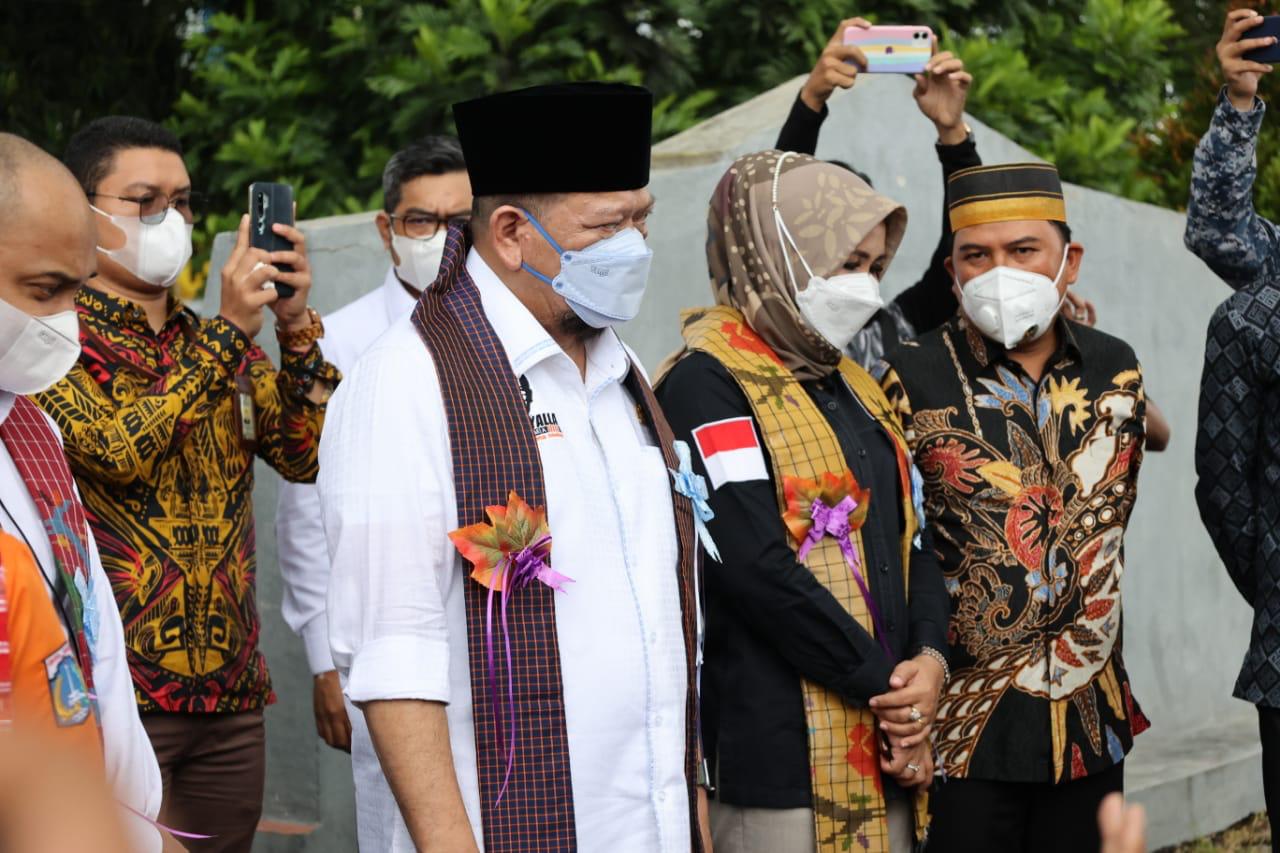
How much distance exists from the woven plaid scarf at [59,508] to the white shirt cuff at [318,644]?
166 centimetres

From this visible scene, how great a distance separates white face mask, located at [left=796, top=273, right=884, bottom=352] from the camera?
147 inches

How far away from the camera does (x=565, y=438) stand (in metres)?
2.93

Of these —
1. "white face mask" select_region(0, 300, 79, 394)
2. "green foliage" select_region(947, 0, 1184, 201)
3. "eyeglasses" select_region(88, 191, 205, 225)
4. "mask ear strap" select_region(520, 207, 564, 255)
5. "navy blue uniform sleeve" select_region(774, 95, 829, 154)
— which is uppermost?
"green foliage" select_region(947, 0, 1184, 201)

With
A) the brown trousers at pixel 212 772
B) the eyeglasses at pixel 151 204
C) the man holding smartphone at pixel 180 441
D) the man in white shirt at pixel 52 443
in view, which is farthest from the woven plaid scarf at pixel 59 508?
the eyeglasses at pixel 151 204

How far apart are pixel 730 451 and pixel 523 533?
92 cm

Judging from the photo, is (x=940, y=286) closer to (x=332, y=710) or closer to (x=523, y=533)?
(x=332, y=710)

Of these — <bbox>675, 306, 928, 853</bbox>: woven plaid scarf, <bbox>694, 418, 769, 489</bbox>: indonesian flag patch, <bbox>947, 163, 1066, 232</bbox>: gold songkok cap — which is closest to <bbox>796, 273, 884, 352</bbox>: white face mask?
<bbox>675, 306, 928, 853</bbox>: woven plaid scarf

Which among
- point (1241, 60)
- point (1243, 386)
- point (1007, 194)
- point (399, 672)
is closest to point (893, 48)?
point (1007, 194)

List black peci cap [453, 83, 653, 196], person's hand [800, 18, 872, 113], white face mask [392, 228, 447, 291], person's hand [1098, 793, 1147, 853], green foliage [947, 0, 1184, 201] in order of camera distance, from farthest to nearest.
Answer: green foliage [947, 0, 1184, 201], white face mask [392, 228, 447, 291], person's hand [800, 18, 872, 113], black peci cap [453, 83, 653, 196], person's hand [1098, 793, 1147, 853]

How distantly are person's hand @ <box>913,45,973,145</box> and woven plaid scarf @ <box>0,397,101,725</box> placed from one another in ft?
8.67

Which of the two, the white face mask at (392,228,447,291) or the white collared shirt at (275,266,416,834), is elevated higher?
the white face mask at (392,228,447,291)

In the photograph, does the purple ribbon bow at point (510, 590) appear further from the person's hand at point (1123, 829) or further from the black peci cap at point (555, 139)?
the person's hand at point (1123, 829)

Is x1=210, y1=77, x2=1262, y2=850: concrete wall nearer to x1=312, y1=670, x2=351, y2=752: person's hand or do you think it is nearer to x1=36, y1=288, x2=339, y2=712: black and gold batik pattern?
x1=312, y1=670, x2=351, y2=752: person's hand

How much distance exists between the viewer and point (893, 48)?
14.8ft
